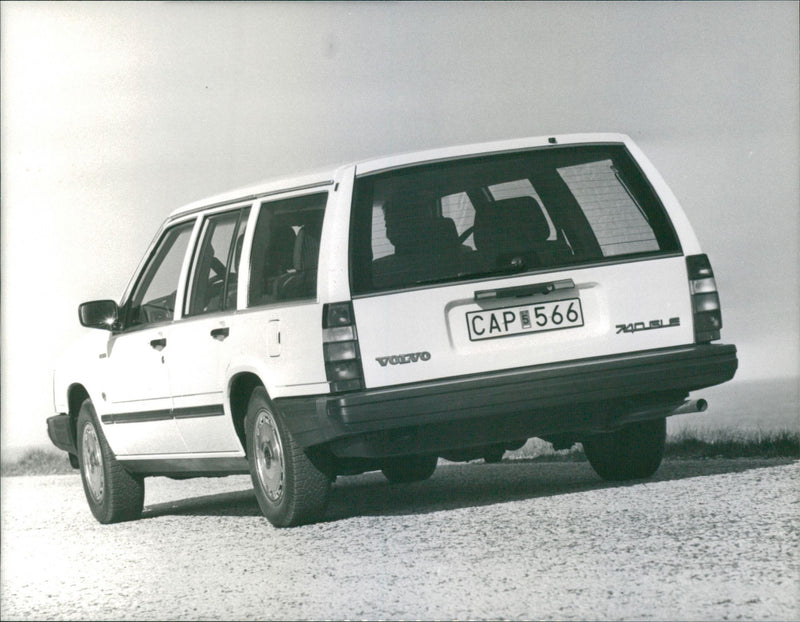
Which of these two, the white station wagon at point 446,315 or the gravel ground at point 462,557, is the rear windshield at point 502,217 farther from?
the gravel ground at point 462,557

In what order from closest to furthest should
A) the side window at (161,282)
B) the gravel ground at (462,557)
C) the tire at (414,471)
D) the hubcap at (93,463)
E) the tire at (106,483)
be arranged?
the gravel ground at (462,557), the side window at (161,282), the tire at (106,483), the hubcap at (93,463), the tire at (414,471)

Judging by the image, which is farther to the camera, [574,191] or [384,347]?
[574,191]

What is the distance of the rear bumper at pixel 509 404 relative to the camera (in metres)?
7.90

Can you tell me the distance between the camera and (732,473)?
956 cm

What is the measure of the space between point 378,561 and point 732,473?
3.34m

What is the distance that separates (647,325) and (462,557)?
210cm

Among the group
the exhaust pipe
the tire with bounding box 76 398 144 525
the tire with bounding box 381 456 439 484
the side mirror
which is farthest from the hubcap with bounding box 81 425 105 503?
the exhaust pipe

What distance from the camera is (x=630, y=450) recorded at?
9492 mm

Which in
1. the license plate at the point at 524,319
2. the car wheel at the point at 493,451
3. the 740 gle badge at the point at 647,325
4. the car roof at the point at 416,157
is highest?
the car roof at the point at 416,157

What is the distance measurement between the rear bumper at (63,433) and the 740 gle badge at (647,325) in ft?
15.1

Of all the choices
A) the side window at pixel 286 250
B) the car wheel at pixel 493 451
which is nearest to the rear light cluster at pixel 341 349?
the side window at pixel 286 250

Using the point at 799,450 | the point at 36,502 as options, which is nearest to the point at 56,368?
the point at 36,502

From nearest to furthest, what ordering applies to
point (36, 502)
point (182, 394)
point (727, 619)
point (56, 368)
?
point (727, 619), point (182, 394), point (56, 368), point (36, 502)

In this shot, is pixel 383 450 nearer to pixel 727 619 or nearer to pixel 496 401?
pixel 496 401
